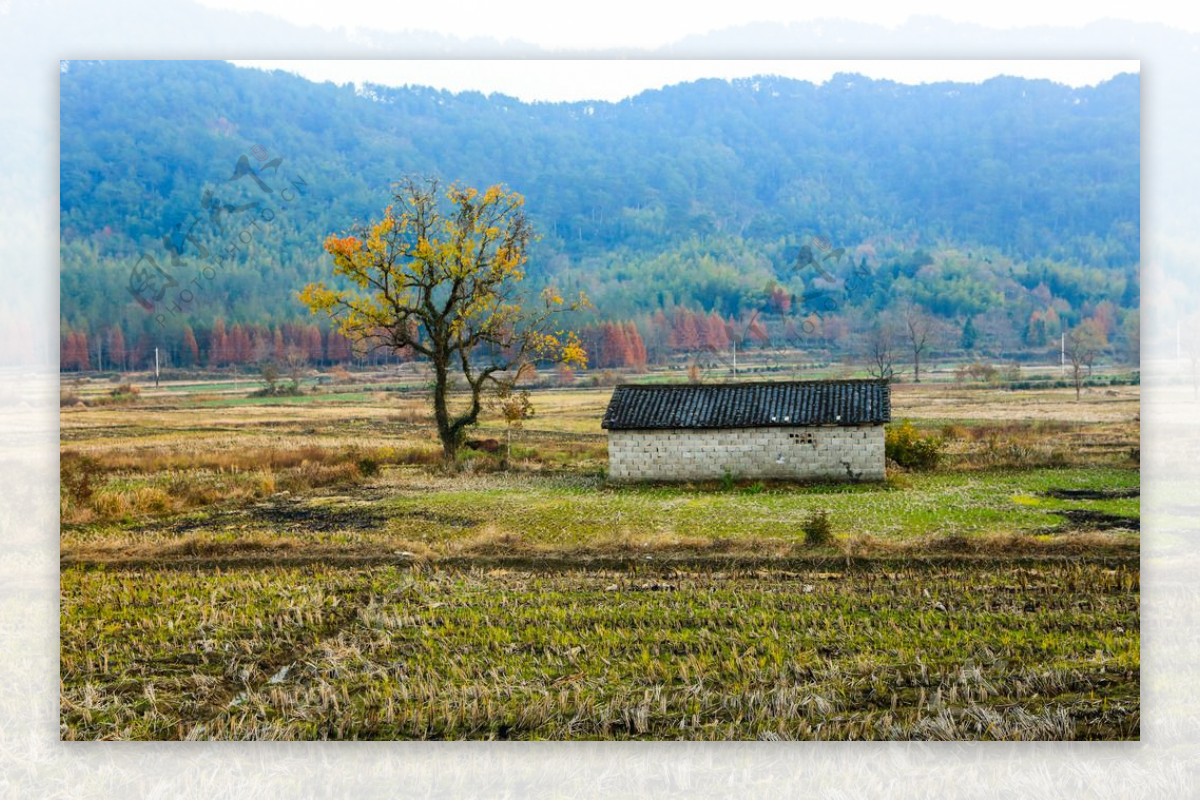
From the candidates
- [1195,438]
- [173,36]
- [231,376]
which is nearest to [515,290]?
[231,376]

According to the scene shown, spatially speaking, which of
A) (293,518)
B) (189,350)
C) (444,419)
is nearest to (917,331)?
(444,419)

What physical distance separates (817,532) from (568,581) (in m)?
1.86

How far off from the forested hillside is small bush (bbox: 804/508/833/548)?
140cm

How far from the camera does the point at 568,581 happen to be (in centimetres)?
805

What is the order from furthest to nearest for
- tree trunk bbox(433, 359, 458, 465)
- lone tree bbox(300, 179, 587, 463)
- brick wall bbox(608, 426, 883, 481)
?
brick wall bbox(608, 426, 883, 481) → tree trunk bbox(433, 359, 458, 465) → lone tree bbox(300, 179, 587, 463)

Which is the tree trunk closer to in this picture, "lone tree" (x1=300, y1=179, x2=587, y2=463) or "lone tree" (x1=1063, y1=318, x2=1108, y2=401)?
"lone tree" (x1=300, y1=179, x2=587, y2=463)

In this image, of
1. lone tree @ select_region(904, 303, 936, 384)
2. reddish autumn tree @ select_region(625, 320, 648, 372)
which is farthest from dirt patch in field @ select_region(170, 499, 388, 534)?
lone tree @ select_region(904, 303, 936, 384)

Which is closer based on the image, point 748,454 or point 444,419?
point 444,419

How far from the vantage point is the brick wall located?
355 inches

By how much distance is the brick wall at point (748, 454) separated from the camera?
355 inches

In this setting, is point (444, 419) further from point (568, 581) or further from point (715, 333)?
point (715, 333)

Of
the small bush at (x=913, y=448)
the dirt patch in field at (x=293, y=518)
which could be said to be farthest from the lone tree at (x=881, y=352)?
the dirt patch in field at (x=293, y=518)

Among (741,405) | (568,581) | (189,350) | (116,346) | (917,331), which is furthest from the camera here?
(741,405)

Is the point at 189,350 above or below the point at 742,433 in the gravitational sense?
above
